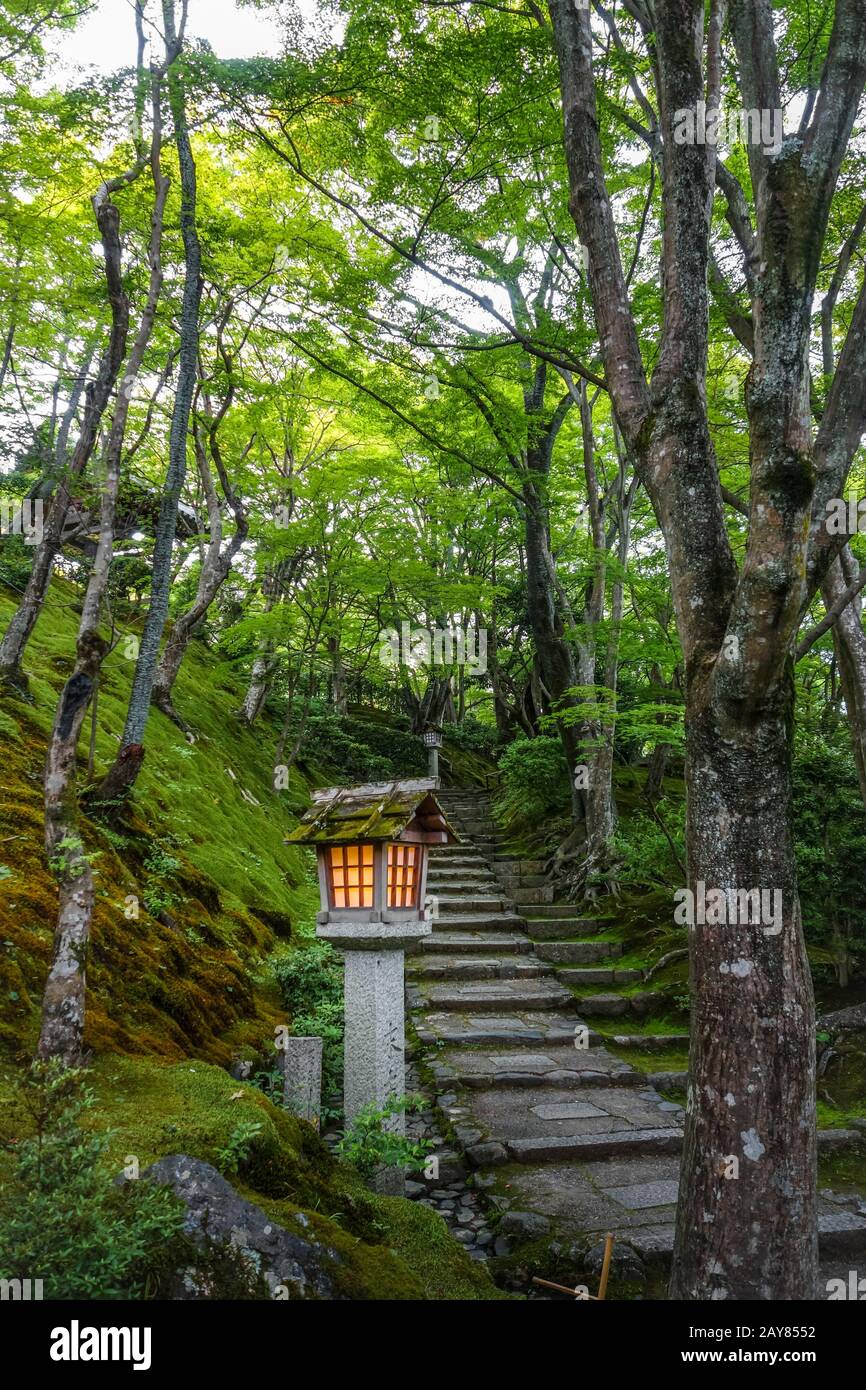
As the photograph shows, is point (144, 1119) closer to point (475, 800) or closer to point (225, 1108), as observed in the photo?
point (225, 1108)

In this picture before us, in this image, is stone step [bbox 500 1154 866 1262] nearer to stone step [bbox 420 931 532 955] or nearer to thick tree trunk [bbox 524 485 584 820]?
stone step [bbox 420 931 532 955]

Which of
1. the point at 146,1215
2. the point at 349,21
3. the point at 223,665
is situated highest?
the point at 349,21

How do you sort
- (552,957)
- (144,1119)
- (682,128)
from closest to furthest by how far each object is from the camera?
(144,1119) → (682,128) → (552,957)

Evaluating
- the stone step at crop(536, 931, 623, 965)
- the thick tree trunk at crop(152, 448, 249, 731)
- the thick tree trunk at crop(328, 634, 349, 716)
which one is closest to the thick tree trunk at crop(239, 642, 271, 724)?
the thick tree trunk at crop(328, 634, 349, 716)

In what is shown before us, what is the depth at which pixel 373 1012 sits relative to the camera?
4270 millimetres

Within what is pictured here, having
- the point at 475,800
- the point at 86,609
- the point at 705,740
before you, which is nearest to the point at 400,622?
the point at 475,800

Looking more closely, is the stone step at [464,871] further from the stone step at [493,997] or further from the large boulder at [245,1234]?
the large boulder at [245,1234]

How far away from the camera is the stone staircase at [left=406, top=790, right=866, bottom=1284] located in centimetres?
441

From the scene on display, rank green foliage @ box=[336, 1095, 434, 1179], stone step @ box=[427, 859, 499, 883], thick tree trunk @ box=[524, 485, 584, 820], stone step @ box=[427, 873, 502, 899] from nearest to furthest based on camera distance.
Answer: green foliage @ box=[336, 1095, 434, 1179]
thick tree trunk @ box=[524, 485, 584, 820]
stone step @ box=[427, 873, 502, 899]
stone step @ box=[427, 859, 499, 883]

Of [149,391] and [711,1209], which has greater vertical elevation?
[149,391]

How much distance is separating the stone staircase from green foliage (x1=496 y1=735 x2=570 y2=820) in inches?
74.5

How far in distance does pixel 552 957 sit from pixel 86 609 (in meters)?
7.19

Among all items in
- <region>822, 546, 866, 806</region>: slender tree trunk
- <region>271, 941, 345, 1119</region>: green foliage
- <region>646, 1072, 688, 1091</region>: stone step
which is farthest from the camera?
<region>646, 1072, 688, 1091</region>: stone step

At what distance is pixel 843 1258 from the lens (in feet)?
14.0
